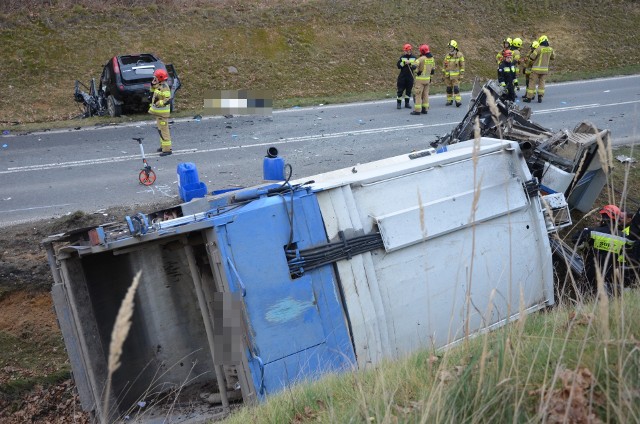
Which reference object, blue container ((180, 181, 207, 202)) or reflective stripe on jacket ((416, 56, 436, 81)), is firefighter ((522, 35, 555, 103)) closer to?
reflective stripe on jacket ((416, 56, 436, 81))

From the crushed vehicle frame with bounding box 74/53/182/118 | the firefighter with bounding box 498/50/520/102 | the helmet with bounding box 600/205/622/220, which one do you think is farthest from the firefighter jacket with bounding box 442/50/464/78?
the helmet with bounding box 600/205/622/220

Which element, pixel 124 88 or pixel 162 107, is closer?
pixel 162 107

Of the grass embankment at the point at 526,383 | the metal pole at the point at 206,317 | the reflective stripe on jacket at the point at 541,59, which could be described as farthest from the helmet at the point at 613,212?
the reflective stripe on jacket at the point at 541,59

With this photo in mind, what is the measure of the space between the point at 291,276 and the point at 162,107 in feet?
24.1

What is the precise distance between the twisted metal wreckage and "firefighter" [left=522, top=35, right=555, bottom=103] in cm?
1044

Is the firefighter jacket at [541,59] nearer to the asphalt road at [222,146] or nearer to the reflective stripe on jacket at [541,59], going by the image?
the reflective stripe on jacket at [541,59]

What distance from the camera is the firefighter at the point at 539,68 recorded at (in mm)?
15805

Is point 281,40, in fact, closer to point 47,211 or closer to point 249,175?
point 249,175

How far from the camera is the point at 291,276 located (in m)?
5.04

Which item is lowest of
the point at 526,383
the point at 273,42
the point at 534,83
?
the point at 534,83

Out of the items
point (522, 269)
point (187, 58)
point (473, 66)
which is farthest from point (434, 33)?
point (522, 269)

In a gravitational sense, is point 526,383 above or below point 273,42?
below

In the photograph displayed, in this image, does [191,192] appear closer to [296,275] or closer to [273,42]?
[296,275]

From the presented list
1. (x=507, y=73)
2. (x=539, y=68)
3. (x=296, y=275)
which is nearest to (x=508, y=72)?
(x=507, y=73)
